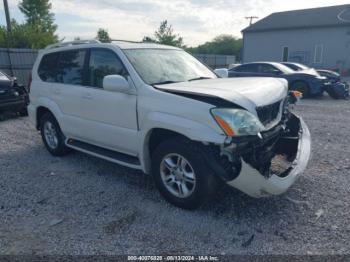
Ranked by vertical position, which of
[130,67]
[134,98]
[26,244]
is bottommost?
[26,244]

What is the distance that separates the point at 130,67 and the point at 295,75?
973cm

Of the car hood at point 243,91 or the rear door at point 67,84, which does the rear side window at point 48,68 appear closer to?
the rear door at point 67,84

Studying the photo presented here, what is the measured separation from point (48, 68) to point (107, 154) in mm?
2155

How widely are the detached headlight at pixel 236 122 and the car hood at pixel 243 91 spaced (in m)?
0.10

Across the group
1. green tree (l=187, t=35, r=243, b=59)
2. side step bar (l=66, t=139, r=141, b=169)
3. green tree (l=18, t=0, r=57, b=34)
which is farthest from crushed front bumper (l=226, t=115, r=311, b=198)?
green tree (l=187, t=35, r=243, b=59)

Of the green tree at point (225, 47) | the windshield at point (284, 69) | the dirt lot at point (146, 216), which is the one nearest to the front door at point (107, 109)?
the dirt lot at point (146, 216)

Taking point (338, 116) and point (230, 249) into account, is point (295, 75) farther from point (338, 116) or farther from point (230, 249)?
point (230, 249)

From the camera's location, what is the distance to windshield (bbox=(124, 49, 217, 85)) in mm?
3818

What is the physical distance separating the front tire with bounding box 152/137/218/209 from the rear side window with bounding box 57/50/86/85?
193 centimetres

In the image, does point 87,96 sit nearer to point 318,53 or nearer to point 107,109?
point 107,109

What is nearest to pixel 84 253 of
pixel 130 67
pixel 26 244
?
pixel 26 244

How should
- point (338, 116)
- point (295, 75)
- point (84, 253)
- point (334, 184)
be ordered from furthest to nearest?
1. point (295, 75)
2. point (338, 116)
3. point (334, 184)
4. point (84, 253)

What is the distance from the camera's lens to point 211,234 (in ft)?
9.84

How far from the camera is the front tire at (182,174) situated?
3121 millimetres
